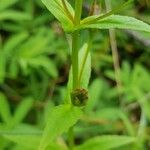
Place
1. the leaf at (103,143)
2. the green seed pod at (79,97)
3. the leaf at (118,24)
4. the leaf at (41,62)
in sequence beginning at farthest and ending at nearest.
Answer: the leaf at (41,62) < the leaf at (103,143) < the green seed pod at (79,97) < the leaf at (118,24)

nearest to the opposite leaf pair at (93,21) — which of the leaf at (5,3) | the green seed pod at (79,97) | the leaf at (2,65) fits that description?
the green seed pod at (79,97)

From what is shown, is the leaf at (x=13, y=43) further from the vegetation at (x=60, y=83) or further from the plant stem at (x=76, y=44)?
the plant stem at (x=76, y=44)

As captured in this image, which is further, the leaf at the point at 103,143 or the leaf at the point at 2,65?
the leaf at the point at 2,65

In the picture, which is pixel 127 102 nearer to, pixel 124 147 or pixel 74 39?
pixel 124 147

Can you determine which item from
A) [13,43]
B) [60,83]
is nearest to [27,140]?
[13,43]

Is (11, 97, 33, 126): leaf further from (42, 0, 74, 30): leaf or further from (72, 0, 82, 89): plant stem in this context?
(42, 0, 74, 30): leaf

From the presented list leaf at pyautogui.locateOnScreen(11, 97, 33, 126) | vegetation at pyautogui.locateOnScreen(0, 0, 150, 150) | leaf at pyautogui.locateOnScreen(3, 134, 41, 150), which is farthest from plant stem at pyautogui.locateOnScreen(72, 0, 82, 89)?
leaf at pyautogui.locateOnScreen(11, 97, 33, 126)
